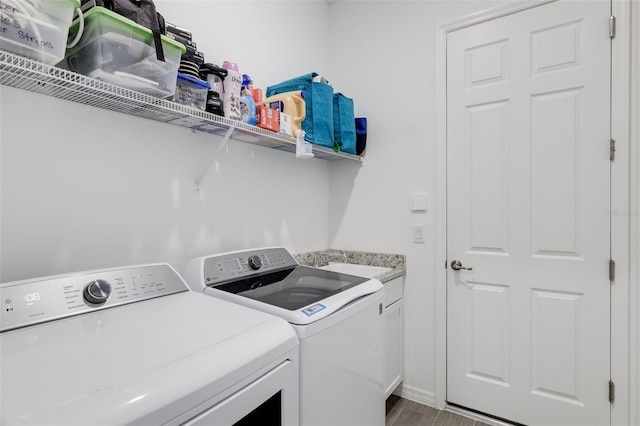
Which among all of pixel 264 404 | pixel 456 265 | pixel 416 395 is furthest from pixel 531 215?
pixel 264 404

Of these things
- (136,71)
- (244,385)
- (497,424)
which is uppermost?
(136,71)

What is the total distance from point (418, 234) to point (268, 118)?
1221mm

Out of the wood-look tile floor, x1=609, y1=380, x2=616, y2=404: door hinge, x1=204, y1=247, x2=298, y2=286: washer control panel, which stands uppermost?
x1=204, y1=247, x2=298, y2=286: washer control panel

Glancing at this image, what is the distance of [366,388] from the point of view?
134 centimetres

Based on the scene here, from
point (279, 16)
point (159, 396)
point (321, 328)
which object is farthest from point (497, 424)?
point (279, 16)

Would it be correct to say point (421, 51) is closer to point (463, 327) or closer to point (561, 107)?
point (561, 107)

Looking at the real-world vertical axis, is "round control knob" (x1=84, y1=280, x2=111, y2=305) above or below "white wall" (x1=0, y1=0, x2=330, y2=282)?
below

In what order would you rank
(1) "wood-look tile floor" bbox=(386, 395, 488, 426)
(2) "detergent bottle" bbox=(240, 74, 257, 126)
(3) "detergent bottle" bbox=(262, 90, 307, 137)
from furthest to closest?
1. (1) "wood-look tile floor" bbox=(386, 395, 488, 426)
2. (3) "detergent bottle" bbox=(262, 90, 307, 137)
3. (2) "detergent bottle" bbox=(240, 74, 257, 126)

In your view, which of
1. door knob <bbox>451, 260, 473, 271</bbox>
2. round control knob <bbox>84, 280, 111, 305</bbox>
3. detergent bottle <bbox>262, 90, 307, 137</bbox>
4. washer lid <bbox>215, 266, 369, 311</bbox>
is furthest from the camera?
door knob <bbox>451, 260, 473, 271</bbox>

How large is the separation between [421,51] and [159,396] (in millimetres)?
2308

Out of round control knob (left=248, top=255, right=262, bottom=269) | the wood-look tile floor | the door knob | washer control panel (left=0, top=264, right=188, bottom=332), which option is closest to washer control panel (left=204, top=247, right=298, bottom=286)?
round control knob (left=248, top=255, right=262, bottom=269)

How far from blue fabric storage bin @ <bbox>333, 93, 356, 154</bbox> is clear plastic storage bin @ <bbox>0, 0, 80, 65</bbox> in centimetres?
142

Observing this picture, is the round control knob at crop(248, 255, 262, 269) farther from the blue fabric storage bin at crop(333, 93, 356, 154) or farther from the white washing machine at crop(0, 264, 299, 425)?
the blue fabric storage bin at crop(333, 93, 356, 154)

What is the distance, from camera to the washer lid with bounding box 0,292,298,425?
0.56 metres
